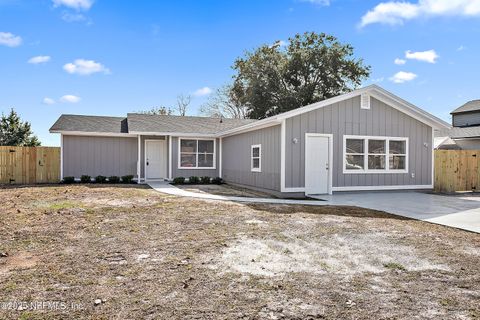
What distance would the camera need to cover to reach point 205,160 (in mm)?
18266

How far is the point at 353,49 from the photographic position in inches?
1272

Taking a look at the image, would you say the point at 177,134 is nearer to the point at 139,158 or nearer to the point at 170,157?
the point at 170,157

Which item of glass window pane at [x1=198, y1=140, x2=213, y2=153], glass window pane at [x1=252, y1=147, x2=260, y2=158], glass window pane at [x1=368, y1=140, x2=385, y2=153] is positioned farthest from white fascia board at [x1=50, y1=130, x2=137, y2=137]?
glass window pane at [x1=368, y1=140, x2=385, y2=153]

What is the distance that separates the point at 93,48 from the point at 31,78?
402 centimetres

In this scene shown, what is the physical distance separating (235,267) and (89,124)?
16.2 metres

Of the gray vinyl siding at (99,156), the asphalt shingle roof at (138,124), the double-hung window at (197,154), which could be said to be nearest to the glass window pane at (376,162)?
the asphalt shingle roof at (138,124)

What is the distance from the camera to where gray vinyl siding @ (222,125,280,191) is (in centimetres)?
1205

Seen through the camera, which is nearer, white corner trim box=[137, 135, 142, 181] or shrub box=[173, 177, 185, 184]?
shrub box=[173, 177, 185, 184]

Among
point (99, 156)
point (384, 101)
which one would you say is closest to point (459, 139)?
point (384, 101)

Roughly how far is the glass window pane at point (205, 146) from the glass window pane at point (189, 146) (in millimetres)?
277

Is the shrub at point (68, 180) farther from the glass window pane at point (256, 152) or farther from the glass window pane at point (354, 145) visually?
the glass window pane at point (354, 145)

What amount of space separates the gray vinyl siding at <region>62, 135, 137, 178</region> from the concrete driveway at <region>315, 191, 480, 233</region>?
1092 cm

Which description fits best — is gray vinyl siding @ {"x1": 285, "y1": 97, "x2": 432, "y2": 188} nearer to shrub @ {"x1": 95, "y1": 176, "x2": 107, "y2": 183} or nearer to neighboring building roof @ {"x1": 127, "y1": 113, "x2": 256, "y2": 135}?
neighboring building roof @ {"x1": 127, "y1": 113, "x2": 256, "y2": 135}

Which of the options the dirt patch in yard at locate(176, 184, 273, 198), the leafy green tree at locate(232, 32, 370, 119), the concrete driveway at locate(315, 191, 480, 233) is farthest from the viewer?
the leafy green tree at locate(232, 32, 370, 119)
